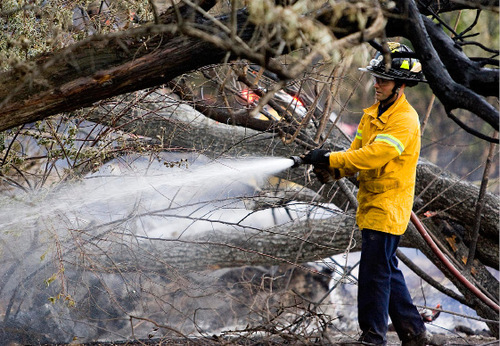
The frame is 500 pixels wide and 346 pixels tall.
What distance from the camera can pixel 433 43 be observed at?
2900mm

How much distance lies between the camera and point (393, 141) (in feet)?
12.1

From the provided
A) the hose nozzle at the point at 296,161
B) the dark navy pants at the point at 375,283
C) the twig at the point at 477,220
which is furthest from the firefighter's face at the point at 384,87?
the twig at the point at 477,220

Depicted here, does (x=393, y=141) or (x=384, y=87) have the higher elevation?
(x=384, y=87)

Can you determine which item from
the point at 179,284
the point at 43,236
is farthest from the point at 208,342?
the point at 43,236

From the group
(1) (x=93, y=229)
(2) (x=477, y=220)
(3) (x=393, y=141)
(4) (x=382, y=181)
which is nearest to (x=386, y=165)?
(4) (x=382, y=181)

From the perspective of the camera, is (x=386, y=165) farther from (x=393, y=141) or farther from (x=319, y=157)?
(x=319, y=157)

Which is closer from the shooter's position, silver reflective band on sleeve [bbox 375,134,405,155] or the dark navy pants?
silver reflective band on sleeve [bbox 375,134,405,155]

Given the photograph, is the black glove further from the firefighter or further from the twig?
the twig

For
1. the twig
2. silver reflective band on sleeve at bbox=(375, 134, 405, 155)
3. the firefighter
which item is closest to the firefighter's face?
the firefighter

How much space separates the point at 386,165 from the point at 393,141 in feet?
0.84

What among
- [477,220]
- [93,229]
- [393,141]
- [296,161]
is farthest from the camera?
[477,220]

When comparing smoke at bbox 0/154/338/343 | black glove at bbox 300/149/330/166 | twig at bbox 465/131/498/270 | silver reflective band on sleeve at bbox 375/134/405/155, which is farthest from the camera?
twig at bbox 465/131/498/270

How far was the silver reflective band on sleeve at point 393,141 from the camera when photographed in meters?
3.67

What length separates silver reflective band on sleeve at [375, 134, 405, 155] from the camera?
3.67 meters
